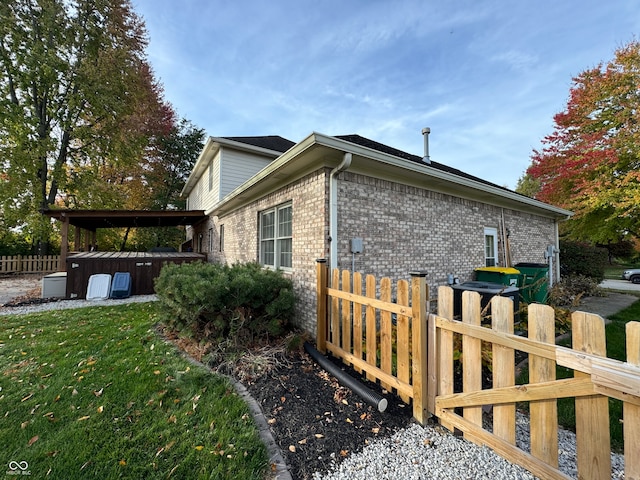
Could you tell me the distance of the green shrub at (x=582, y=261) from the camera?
10.8 meters

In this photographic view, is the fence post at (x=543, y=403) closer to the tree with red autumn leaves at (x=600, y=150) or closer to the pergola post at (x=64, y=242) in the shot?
the tree with red autumn leaves at (x=600, y=150)

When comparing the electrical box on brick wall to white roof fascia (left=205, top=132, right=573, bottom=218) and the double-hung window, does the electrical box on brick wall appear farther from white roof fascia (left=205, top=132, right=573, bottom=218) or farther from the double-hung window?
the double-hung window

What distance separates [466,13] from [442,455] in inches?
321

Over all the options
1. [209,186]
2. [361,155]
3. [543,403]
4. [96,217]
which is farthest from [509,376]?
[96,217]

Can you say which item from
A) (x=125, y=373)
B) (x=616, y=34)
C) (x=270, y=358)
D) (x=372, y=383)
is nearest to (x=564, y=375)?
(x=372, y=383)

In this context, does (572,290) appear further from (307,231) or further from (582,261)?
(307,231)

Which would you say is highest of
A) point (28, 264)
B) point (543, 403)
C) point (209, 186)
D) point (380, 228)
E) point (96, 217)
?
point (209, 186)

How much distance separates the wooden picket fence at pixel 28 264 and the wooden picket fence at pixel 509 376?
18.9 m

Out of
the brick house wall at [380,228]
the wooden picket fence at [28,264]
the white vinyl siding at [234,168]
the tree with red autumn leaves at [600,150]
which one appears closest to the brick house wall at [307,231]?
the brick house wall at [380,228]

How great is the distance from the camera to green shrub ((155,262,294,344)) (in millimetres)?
3988

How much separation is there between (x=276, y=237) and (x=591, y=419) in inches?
209

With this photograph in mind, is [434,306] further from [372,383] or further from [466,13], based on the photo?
[466,13]

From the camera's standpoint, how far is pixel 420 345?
2.40 m

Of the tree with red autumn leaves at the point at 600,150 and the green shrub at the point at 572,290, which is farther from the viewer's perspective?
the tree with red autumn leaves at the point at 600,150
